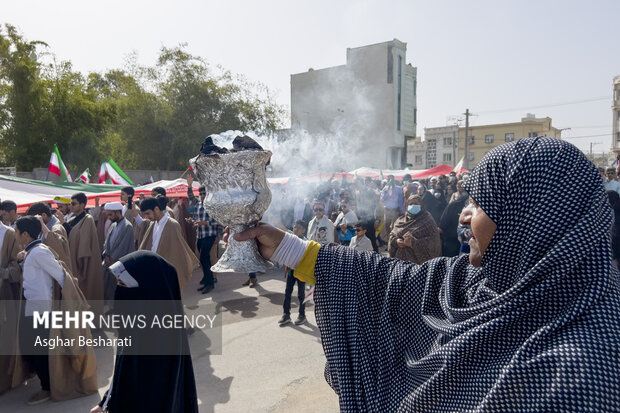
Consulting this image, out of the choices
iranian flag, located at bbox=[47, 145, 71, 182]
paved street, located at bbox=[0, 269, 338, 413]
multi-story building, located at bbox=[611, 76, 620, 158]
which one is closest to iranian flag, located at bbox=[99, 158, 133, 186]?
iranian flag, located at bbox=[47, 145, 71, 182]

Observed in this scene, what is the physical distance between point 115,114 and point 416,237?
18714 millimetres

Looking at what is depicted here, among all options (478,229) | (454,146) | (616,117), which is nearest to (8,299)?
(478,229)

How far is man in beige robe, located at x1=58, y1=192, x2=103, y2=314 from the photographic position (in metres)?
5.87

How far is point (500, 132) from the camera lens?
5969 centimetres

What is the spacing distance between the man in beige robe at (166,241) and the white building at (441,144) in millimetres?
58294

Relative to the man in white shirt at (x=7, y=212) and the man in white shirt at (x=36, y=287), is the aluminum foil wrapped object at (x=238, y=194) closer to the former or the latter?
the man in white shirt at (x=36, y=287)

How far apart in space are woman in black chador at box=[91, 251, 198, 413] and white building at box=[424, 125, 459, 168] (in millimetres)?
60629

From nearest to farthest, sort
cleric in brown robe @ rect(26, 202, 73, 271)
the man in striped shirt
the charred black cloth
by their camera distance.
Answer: the charred black cloth < cleric in brown robe @ rect(26, 202, 73, 271) < the man in striped shirt

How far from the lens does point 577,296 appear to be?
104cm

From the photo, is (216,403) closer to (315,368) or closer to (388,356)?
(315,368)

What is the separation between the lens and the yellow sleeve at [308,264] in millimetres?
1641

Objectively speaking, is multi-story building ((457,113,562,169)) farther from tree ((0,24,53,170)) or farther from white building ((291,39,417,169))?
tree ((0,24,53,170))

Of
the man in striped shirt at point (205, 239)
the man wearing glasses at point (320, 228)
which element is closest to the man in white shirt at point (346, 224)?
the man wearing glasses at point (320, 228)

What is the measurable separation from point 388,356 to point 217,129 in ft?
71.7
